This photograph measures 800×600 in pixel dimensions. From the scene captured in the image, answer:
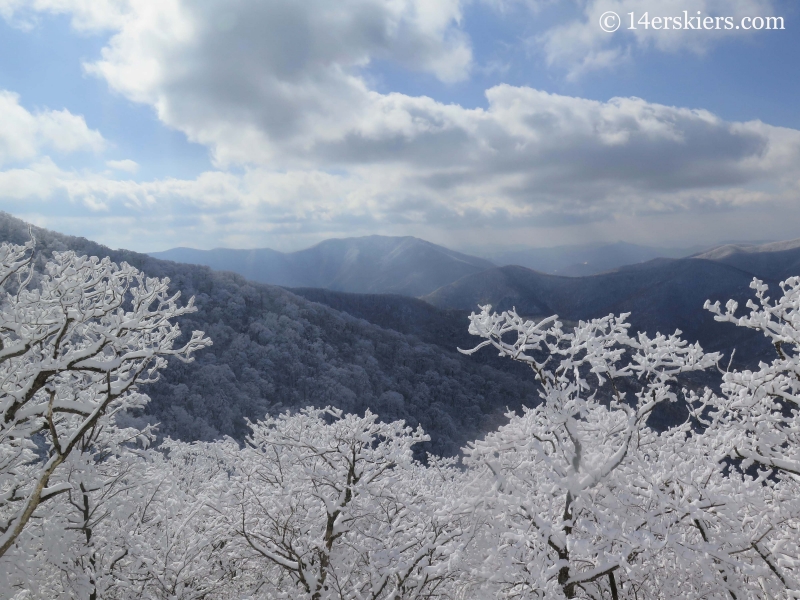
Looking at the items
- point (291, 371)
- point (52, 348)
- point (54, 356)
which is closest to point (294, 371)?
point (291, 371)

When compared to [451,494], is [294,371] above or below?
below

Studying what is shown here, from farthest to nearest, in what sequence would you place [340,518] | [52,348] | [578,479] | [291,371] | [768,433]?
[291,371] < [340,518] < [52,348] < [768,433] < [578,479]

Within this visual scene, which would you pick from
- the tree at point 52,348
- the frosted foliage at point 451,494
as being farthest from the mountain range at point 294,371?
the tree at point 52,348

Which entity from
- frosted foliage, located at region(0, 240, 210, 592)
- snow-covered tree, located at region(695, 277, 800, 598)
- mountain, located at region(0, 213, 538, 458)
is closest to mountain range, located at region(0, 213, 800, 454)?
mountain, located at region(0, 213, 538, 458)

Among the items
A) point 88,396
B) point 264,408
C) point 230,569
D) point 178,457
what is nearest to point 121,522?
point 230,569

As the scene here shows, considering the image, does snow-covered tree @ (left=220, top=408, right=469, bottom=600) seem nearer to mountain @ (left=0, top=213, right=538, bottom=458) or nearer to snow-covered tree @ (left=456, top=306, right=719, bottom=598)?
snow-covered tree @ (left=456, top=306, right=719, bottom=598)

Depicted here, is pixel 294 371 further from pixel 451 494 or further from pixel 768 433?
pixel 768 433
